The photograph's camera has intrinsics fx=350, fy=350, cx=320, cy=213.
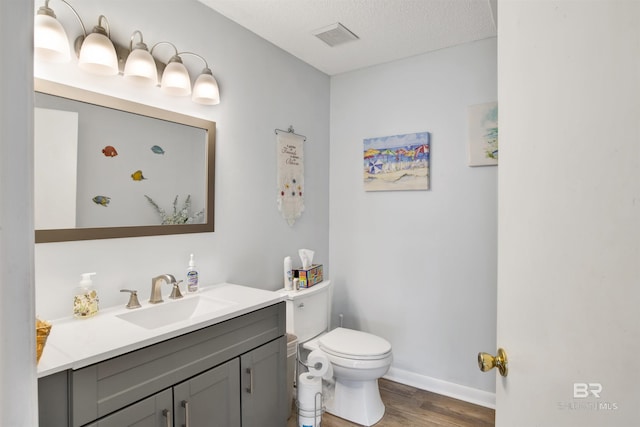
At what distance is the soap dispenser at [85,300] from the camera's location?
4.67ft

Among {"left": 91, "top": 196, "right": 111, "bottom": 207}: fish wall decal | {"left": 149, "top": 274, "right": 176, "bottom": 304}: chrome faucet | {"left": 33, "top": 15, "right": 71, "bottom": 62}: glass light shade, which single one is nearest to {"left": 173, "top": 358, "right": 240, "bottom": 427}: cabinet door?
{"left": 149, "top": 274, "right": 176, "bottom": 304}: chrome faucet

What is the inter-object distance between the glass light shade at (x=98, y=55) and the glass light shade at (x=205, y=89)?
420 millimetres

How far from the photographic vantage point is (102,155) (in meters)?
1.56

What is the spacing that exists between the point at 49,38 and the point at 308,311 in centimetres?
196

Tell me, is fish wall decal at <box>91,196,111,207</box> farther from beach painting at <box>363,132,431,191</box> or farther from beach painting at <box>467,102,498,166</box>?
beach painting at <box>467,102,498,166</box>

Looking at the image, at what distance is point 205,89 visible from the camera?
1873 mm

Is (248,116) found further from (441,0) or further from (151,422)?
(151,422)

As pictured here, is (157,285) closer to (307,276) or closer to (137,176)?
(137,176)

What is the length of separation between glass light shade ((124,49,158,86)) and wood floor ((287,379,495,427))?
6.83 feet

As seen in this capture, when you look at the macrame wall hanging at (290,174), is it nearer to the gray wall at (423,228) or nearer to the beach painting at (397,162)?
the gray wall at (423,228)

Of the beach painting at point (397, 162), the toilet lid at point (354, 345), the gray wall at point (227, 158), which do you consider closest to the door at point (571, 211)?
the toilet lid at point (354, 345)

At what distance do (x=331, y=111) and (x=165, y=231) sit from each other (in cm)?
185

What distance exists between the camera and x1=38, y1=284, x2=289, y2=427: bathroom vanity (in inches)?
41.3

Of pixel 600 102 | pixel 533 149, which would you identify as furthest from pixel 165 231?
pixel 600 102
